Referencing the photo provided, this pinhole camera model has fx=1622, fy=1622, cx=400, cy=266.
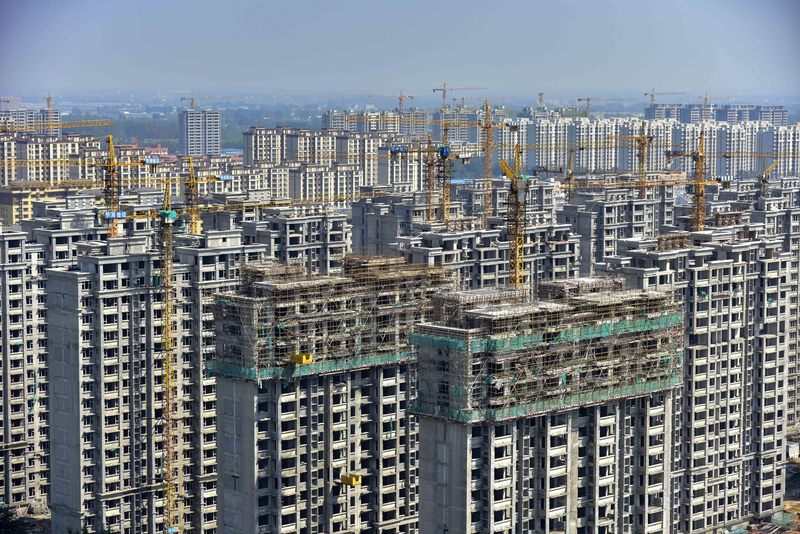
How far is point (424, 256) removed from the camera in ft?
170

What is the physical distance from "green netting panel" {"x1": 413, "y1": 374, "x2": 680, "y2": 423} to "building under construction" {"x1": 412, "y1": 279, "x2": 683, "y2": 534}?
0.03 meters

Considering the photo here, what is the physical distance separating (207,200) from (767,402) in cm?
3849

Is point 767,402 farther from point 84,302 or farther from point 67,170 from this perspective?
point 67,170

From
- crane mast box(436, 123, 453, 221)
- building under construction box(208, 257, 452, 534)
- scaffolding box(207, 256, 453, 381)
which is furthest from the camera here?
crane mast box(436, 123, 453, 221)

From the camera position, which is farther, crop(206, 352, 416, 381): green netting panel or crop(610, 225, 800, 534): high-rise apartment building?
crop(610, 225, 800, 534): high-rise apartment building

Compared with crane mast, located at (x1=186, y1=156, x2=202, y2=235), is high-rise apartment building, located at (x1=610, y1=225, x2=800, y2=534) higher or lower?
lower

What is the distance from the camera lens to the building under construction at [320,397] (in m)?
44.2

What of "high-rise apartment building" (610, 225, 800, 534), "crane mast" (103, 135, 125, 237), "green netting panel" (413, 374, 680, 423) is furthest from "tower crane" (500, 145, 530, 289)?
"crane mast" (103, 135, 125, 237)

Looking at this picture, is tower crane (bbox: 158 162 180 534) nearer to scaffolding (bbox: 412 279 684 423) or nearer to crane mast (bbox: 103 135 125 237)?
crane mast (bbox: 103 135 125 237)

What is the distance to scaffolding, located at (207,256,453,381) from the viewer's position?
44.1 meters

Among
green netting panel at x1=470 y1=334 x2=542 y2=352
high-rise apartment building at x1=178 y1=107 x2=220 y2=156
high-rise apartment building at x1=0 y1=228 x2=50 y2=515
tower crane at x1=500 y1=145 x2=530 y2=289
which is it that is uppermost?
high-rise apartment building at x1=178 y1=107 x2=220 y2=156

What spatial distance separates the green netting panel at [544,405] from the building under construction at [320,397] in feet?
20.1

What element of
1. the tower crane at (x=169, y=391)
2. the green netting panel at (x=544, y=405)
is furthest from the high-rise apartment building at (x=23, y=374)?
the green netting panel at (x=544, y=405)

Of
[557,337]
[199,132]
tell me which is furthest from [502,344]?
[199,132]
